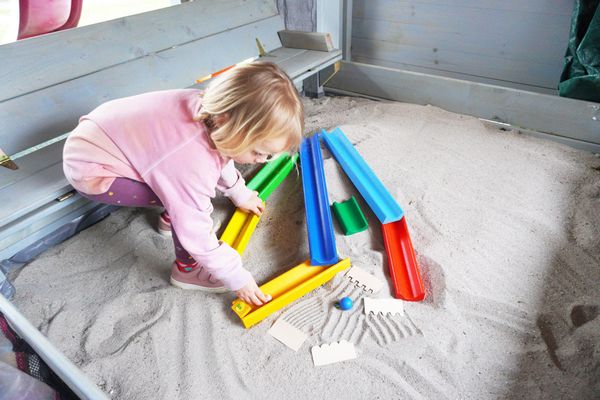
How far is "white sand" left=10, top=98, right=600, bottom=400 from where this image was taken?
0.96m

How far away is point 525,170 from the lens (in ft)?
5.40

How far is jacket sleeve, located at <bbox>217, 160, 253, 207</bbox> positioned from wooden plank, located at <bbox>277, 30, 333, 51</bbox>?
1.13m

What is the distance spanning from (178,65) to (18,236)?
3.34ft

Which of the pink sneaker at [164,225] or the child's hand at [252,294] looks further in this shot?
the pink sneaker at [164,225]

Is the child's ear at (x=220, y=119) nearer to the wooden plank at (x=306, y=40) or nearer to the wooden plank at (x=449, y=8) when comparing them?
the wooden plank at (x=306, y=40)

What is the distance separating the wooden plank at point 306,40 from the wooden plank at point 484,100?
20 centimetres

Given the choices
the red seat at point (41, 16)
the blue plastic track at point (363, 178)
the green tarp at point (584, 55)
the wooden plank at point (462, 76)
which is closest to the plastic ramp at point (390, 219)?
the blue plastic track at point (363, 178)

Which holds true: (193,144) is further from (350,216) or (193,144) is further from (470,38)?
(470,38)

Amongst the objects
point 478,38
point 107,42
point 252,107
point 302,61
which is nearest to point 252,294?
point 252,107

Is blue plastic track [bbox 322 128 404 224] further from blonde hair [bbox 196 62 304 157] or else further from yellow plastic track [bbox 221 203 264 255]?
blonde hair [bbox 196 62 304 157]

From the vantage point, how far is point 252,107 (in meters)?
0.83

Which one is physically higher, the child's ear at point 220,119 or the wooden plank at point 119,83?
the child's ear at point 220,119

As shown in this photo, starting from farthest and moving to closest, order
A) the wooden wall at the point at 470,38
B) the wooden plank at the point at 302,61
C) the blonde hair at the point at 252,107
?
the wooden wall at the point at 470,38, the wooden plank at the point at 302,61, the blonde hair at the point at 252,107

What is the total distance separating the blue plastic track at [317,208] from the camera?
1225mm
